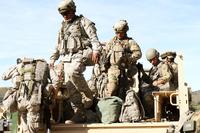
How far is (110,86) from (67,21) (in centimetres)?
117

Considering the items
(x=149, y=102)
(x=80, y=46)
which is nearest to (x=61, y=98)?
(x=80, y=46)

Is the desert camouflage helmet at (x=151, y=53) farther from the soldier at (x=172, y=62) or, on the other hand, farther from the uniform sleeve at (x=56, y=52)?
the uniform sleeve at (x=56, y=52)

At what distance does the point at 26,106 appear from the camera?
6.95 m

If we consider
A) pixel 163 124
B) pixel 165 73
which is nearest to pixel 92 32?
pixel 165 73

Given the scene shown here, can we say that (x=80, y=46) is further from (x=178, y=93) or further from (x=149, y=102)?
(x=178, y=93)

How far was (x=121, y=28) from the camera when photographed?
7887 mm

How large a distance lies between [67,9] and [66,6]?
0.07 metres

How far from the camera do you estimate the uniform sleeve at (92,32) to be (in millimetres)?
7440

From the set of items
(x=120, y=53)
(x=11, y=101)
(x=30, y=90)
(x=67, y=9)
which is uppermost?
(x=67, y=9)

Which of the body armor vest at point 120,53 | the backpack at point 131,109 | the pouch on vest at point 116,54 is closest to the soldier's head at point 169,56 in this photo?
the body armor vest at point 120,53

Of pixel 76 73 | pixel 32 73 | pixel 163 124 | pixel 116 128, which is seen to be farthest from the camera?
pixel 76 73

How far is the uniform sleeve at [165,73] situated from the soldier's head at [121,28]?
0.84 m

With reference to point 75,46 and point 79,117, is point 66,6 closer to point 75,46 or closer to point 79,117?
point 75,46

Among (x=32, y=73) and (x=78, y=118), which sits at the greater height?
(x=32, y=73)
